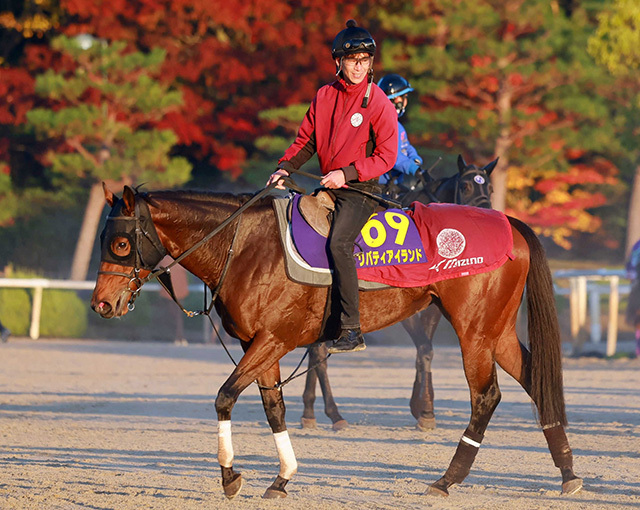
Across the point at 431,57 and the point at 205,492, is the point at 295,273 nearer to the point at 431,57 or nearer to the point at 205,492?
the point at 205,492

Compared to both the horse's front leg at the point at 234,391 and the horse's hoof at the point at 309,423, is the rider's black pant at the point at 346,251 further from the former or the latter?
the horse's hoof at the point at 309,423

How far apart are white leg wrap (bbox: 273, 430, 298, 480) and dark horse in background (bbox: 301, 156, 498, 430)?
7.89ft

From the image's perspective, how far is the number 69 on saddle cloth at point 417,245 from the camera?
6191mm

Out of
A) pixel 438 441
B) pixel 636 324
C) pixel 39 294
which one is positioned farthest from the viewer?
pixel 39 294

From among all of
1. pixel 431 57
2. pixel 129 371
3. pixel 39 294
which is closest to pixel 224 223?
pixel 129 371

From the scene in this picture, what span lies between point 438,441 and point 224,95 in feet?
58.5

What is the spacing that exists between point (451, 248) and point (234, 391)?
1.64 m

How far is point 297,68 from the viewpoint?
963 inches

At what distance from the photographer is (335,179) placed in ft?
20.1

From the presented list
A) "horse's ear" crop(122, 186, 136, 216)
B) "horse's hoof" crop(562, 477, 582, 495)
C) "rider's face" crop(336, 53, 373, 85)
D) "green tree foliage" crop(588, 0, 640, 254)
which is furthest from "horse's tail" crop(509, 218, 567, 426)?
"green tree foliage" crop(588, 0, 640, 254)

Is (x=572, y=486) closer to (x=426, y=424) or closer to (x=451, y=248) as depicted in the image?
(x=451, y=248)

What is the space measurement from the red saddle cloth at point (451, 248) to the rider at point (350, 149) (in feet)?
0.79

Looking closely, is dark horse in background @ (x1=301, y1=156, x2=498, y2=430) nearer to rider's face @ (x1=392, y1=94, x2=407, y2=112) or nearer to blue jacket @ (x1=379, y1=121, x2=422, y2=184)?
blue jacket @ (x1=379, y1=121, x2=422, y2=184)

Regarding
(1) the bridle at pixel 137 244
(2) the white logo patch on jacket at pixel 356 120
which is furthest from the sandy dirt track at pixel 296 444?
(2) the white logo patch on jacket at pixel 356 120
